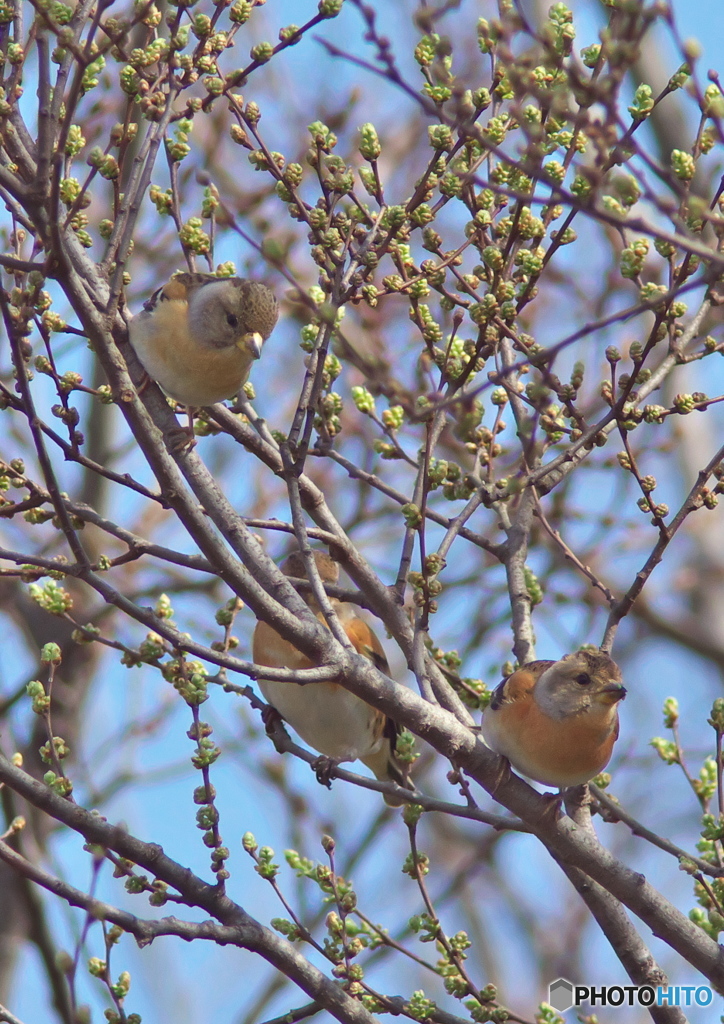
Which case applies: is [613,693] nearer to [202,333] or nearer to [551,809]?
[551,809]

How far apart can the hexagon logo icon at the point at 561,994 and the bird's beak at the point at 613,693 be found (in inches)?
42.3

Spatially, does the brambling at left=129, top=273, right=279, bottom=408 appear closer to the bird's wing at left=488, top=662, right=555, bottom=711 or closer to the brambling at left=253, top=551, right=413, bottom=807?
the brambling at left=253, top=551, right=413, bottom=807

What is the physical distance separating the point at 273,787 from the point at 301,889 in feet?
3.97

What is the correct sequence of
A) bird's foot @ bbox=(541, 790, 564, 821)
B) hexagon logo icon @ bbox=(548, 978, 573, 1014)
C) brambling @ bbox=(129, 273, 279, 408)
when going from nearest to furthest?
bird's foot @ bbox=(541, 790, 564, 821), brambling @ bbox=(129, 273, 279, 408), hexagon logo icon @ bbox=(548, 978, 573, 1014)

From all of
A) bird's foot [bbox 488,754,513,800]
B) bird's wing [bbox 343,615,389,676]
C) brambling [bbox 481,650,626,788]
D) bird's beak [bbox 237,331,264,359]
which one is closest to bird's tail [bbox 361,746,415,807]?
bird's wing [bbox 343,615,389,676]

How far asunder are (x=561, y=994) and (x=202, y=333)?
2.85 meters

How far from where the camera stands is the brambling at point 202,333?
4.11 m

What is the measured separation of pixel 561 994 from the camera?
441 cm

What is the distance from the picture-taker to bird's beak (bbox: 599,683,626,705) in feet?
14.2

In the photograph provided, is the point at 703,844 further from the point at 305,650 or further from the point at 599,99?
the point at 599,99

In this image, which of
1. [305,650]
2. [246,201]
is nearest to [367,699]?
[305,650]

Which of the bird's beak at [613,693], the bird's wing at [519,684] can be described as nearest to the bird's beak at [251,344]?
the bird's wing at [519,684]

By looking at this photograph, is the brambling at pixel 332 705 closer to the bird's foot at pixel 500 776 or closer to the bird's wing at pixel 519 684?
the bird's wing at pixel 519 684

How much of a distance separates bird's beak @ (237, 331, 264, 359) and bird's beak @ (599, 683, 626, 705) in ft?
6.02
